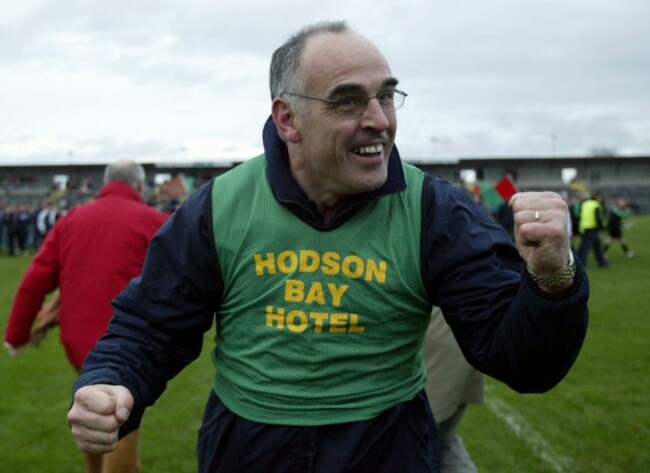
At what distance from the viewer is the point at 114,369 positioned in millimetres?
2191

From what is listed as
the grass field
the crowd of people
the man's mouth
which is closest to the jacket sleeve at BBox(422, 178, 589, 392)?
the man's mouth

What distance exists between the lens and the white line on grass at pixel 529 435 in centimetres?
540

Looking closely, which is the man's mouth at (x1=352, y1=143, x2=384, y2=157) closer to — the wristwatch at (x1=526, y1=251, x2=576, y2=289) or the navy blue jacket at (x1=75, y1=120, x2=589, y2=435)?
the navy blue jacket at (x1=75, y1=120, x2=589, y2=435)

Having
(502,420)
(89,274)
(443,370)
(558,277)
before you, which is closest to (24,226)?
(502,420)

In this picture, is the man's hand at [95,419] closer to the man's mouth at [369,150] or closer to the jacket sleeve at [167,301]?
the jacket sleeve at [167,301]

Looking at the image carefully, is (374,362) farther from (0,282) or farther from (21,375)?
(0,282)

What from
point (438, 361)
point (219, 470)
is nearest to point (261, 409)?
point (219, 470)

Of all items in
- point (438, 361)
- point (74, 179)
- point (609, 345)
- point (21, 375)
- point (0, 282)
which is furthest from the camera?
point (74, 179)

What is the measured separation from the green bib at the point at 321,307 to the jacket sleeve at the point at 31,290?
2732mm

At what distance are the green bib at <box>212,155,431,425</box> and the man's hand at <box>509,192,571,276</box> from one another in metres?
0.43

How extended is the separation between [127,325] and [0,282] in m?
16.4

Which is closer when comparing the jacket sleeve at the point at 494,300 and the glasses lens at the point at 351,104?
the jacket sleeve at the point at 494,300

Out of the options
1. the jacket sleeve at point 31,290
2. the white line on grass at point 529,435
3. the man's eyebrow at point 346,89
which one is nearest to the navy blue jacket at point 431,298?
the man's eyebrow at point 346,89

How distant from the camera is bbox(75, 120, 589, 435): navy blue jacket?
2006 mm
